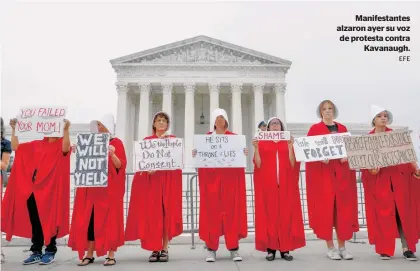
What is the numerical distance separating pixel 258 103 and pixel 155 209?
33861mm

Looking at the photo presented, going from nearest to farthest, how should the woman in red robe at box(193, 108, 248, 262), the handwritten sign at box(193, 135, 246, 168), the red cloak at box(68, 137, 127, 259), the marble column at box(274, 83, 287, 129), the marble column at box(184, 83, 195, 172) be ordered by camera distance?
the red cloak at box(68, 137, 127, 259), the woman in red robe at box(193, 108, 248, 262), the handwritten sign at box(193, 135, 246, 168), the marble column at box(184, 83, 195, 172), the marble column at box(274, 83, 287, 129)

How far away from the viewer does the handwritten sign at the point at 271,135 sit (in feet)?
18.8

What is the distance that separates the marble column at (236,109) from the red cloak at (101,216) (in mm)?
32031

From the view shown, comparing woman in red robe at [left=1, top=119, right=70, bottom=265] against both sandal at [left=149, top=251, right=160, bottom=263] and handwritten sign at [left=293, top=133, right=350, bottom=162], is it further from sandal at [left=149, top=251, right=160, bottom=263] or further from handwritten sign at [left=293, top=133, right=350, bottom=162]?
handwritten sign at [left=293, top=133, right=350, bottom=162]

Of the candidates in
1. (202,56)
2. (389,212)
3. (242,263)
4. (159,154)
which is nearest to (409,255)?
(389,212)

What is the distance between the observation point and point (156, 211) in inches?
216

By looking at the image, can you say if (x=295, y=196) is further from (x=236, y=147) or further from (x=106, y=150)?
(x=106, y=150)

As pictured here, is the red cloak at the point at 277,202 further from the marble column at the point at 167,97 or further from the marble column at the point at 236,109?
the marble column at the point at 167,97

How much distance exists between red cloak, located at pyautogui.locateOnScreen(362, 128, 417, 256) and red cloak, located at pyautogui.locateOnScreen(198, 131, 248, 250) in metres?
1.96

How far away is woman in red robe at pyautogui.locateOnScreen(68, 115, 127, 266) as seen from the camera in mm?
5133

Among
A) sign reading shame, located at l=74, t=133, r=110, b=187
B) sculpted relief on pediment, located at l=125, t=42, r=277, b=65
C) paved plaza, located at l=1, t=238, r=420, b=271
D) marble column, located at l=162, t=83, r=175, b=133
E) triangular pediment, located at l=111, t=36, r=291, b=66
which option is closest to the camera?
paved plaza, located at l=1, t=238, r=420, b=271

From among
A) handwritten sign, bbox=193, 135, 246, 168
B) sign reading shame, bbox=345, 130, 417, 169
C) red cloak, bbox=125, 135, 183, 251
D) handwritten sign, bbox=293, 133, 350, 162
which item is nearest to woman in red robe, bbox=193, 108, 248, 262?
handwritten sign, bbox=193, 135, 246, 168

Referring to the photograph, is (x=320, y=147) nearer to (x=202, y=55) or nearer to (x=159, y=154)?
(x=159, y=154)

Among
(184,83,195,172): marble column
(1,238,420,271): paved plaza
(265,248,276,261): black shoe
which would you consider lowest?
(1,238,420,271): paved plaza
